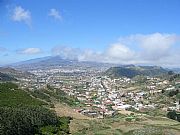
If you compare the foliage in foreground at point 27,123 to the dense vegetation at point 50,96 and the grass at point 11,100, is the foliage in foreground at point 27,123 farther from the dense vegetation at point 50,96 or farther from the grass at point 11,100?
the dense vegetation at point 50,96

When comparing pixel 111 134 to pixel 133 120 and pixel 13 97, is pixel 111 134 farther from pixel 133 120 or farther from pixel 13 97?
pixel 13 97

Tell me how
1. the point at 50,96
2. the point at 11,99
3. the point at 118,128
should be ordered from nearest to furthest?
the point at 118,128 → the point at 11,99 → the point at 50,96

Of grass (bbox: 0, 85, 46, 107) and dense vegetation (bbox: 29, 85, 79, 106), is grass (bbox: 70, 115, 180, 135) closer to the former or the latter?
grass (bbox: 0, 85, 46, 107)

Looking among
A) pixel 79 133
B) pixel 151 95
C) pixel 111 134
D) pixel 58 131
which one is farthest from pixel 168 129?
pixel 151 95

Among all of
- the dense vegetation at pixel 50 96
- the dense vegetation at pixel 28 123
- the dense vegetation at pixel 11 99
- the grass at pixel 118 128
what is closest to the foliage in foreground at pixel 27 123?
the dense vegetation at pixel 28 123

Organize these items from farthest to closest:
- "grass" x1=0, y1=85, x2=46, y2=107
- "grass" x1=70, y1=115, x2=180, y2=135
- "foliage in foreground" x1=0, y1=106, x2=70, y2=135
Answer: "grass" x1=0, y1=85, x2=46, y2=107, "grass" x1=70, y1=115, x2=180, y2=135, "foliage in foreground" x1=0, y1=106, x2=70, y2=135

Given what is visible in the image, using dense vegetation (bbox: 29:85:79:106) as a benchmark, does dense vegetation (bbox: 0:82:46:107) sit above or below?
above

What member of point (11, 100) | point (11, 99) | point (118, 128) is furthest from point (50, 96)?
point (118, 128)

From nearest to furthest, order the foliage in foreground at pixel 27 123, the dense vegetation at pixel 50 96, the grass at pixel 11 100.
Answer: the foliage in foreground at pixel 27 123 < the grass at pixel 11 100 < the dense vegetation at pixel 50 96

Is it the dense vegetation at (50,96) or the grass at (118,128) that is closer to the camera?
the grass at (118,128)

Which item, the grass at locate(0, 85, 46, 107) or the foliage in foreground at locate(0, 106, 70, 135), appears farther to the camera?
the grass at locate(0, 85, 46, 107)

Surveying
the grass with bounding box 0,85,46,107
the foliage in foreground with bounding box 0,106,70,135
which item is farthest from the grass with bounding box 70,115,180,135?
the grass with bounding box 0,85,46,107

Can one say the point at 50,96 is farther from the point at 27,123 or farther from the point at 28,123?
the point at 27,123

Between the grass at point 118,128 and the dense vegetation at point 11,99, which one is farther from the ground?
the dense vegetation at point 11,99
